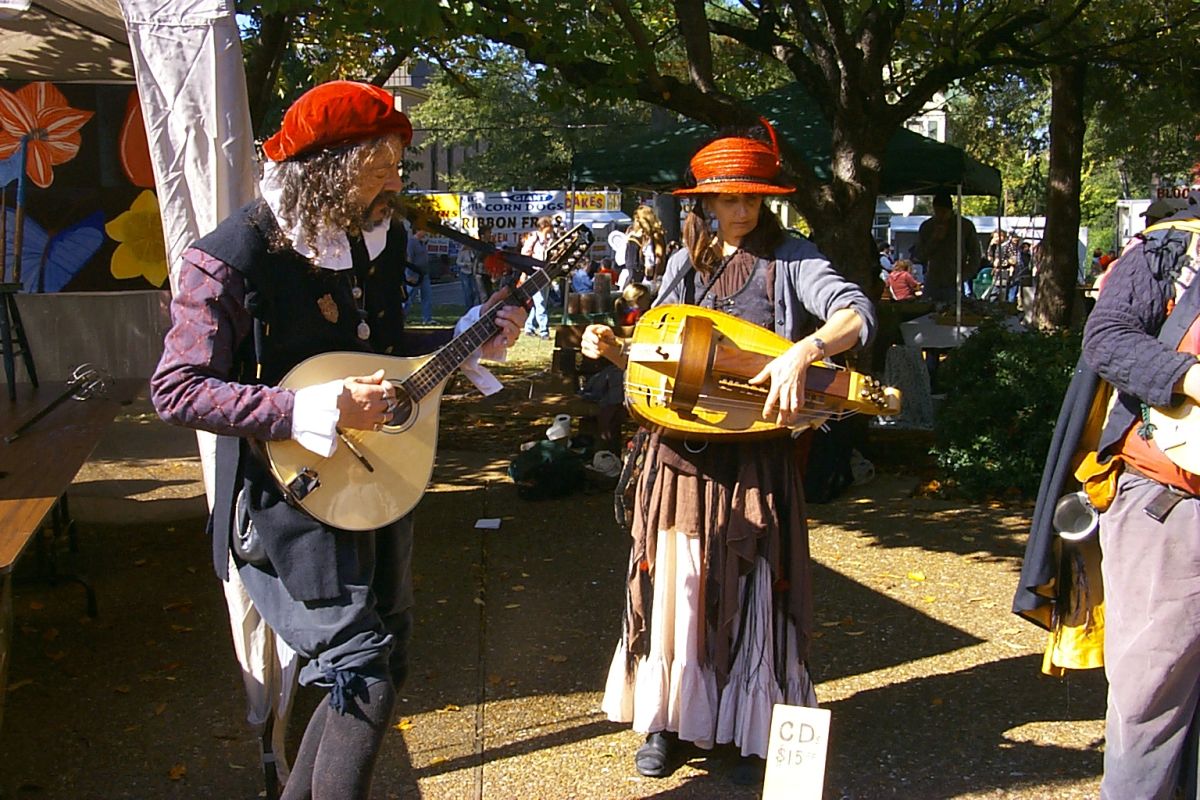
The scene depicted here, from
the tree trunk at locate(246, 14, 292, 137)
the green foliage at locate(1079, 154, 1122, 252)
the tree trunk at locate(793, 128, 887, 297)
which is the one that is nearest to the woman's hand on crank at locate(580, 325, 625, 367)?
the tree trunk at locate(246, 14, 292, 137)

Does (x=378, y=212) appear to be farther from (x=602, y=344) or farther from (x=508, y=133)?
(x=508, y=133)

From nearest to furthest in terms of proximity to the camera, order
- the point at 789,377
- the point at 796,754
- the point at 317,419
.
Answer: the point at 317,419 < the point at 796,754 < the point at 789,377

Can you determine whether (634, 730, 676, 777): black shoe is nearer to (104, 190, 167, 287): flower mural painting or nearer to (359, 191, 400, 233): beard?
(359, 191, 400, 233): beard

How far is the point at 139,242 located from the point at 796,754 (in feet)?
14.8

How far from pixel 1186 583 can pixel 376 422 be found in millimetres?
1820

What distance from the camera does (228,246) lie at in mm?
2561

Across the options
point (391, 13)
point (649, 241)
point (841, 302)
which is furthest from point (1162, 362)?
point (649, 241)

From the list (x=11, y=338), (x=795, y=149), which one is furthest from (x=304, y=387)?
(x=795, y=149)

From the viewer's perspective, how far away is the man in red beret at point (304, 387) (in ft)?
8.21

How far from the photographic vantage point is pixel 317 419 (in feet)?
8.15

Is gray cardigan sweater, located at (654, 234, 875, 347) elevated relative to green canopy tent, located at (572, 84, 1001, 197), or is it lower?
lower

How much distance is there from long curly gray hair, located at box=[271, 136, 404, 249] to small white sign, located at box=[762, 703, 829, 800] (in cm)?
148

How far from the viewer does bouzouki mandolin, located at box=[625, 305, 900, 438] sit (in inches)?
119

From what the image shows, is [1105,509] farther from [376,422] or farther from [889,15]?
[889,15]
